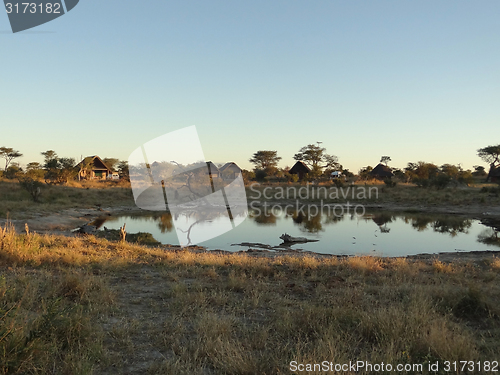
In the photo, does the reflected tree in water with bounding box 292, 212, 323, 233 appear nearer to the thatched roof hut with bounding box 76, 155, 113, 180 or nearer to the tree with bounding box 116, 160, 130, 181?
the thatched roof hut with bounding box 76, 155, 113, 180

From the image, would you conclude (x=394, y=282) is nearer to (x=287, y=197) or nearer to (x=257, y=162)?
(x=287, y=197)

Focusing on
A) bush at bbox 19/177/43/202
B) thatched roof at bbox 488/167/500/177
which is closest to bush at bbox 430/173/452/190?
thatched roof at bbox 488/167/500/177

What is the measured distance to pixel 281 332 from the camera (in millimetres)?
3400

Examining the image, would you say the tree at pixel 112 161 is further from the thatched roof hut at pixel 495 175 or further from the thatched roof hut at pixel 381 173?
the thatched roof hut at pixel 495 175

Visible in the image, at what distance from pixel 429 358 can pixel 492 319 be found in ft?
5.52

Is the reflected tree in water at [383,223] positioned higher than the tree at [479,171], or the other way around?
the tree at [479,171]

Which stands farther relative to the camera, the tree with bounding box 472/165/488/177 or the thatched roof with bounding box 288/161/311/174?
the tree with bounding box 472/165/488/177

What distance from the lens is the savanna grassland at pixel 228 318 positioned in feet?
8.75

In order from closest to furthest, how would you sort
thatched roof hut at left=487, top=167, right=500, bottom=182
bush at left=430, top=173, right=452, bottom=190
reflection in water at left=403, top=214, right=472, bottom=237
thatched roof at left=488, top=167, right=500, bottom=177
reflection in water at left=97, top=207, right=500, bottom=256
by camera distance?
reflection in water at left=97, top=207, right=500, bottom=256 < reflection in water at left=403, top=214, right=472, bottom=237 < bush at left=430, top=173, right=452, bottom=190 < thatched roof hut at left=487, top=167, right=500, bottom=182 < thatched roof at left=488, top=167, right=500, bottom=177

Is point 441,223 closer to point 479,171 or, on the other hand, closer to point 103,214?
point 103,214

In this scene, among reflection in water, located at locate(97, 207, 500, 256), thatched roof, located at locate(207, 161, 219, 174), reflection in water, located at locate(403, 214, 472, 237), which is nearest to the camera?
reflection in water, located at locate(97, 207, 500, 256)

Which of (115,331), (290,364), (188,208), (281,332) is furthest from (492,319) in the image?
(188,208)

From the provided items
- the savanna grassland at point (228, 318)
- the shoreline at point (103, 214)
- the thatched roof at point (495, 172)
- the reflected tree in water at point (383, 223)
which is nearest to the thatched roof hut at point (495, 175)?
the thatched roof at point (495, 172)

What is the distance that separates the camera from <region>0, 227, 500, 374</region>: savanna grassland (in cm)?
267
